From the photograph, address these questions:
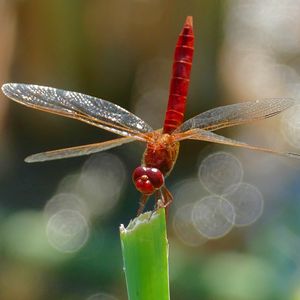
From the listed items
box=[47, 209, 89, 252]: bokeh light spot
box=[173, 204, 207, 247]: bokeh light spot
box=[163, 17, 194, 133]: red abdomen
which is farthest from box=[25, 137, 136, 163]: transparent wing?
box=[173, 204, 207, 247]: bokeh light spot

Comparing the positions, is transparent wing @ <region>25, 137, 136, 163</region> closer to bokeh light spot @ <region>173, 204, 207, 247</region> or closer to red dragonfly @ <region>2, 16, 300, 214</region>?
red dragonfly @ <region>2, 16, 300, 214</region>

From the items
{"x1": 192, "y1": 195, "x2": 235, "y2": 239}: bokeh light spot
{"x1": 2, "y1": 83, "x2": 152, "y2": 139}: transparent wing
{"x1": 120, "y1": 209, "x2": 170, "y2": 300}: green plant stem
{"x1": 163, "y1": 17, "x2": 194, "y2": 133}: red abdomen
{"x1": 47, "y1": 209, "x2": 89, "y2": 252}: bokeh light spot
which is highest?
{"x1": 163, "y1": 17, "x2": 194, "y2": 133}: red abdomen

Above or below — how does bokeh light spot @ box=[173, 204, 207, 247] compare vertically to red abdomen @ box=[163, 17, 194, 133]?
below

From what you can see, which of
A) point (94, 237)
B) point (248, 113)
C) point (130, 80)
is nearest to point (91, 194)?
point (94, 237)

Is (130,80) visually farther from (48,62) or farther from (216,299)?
(216,299)

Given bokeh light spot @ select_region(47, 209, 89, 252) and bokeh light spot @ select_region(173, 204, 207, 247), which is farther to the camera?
bokeh light spot @ select_region(173, 204, 207, 247)

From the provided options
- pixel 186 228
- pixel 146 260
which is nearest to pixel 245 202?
pixel 186 228

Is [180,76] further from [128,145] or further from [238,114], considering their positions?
[128,145]
